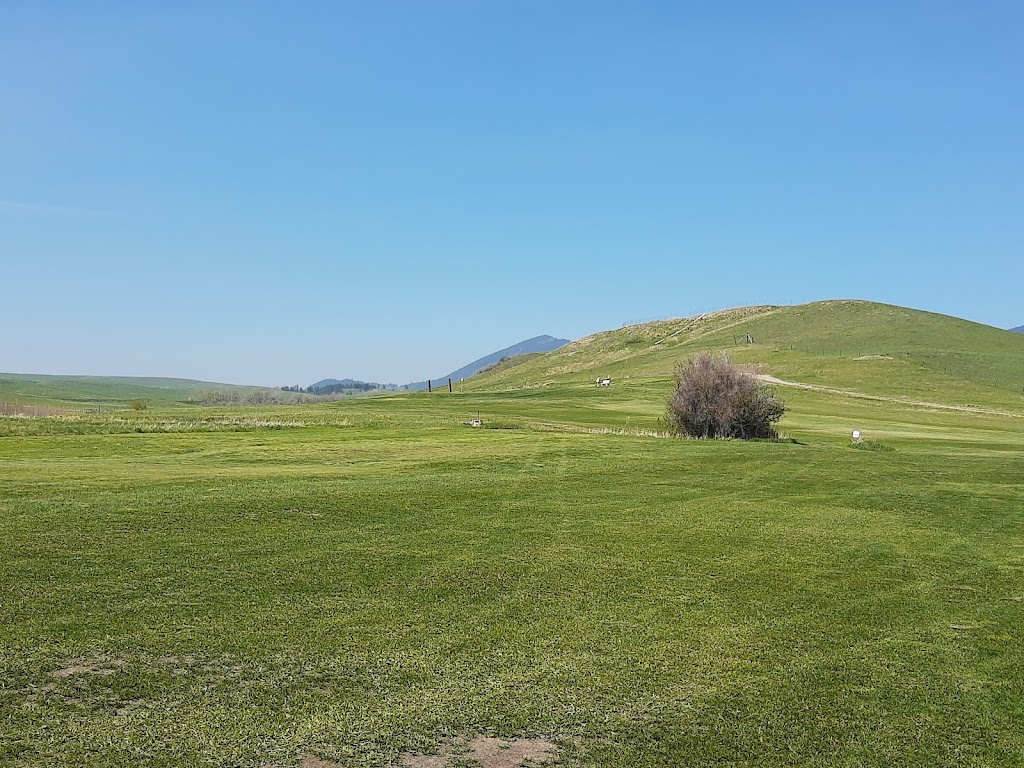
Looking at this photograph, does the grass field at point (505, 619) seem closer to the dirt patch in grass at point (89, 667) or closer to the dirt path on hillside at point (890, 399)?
the dirt patch in grass at point (89, 667)

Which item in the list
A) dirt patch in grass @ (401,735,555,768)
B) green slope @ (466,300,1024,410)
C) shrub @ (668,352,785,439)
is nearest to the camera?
dirt patch in grass @ (401,735,555,768)

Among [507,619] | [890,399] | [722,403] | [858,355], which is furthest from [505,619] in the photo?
[858,355]

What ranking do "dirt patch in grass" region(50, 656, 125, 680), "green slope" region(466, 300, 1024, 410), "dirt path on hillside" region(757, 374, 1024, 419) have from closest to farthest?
"dirt patch in grass" region(50, 656, 125, 680), "dirt path on hillside" region(757, 374, 1024, 419), "green slope" region(466, 300, 1024, 410)

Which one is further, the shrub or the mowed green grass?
the shrub

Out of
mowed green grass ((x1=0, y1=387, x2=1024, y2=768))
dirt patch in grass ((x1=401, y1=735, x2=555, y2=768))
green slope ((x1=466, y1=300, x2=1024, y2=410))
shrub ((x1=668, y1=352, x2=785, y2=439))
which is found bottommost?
dirt patch in grass ((x1=401, y1=735, x2=555, y2=768))

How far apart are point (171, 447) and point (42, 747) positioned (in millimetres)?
29066

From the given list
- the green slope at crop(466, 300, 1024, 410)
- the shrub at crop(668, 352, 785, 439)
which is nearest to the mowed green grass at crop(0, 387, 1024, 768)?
the shrub at crop(668, 352, 785, 439)

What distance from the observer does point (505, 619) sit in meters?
11.7

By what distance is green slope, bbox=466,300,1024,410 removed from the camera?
4006 inches

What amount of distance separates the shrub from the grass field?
74.6 ft

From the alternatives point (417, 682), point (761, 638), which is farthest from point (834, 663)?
point (417, 682)

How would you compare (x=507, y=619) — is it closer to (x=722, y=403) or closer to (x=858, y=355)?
(x=722, y=403)

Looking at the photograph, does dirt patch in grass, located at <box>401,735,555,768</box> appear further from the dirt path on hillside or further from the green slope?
the green slope

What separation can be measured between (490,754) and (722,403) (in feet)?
139
